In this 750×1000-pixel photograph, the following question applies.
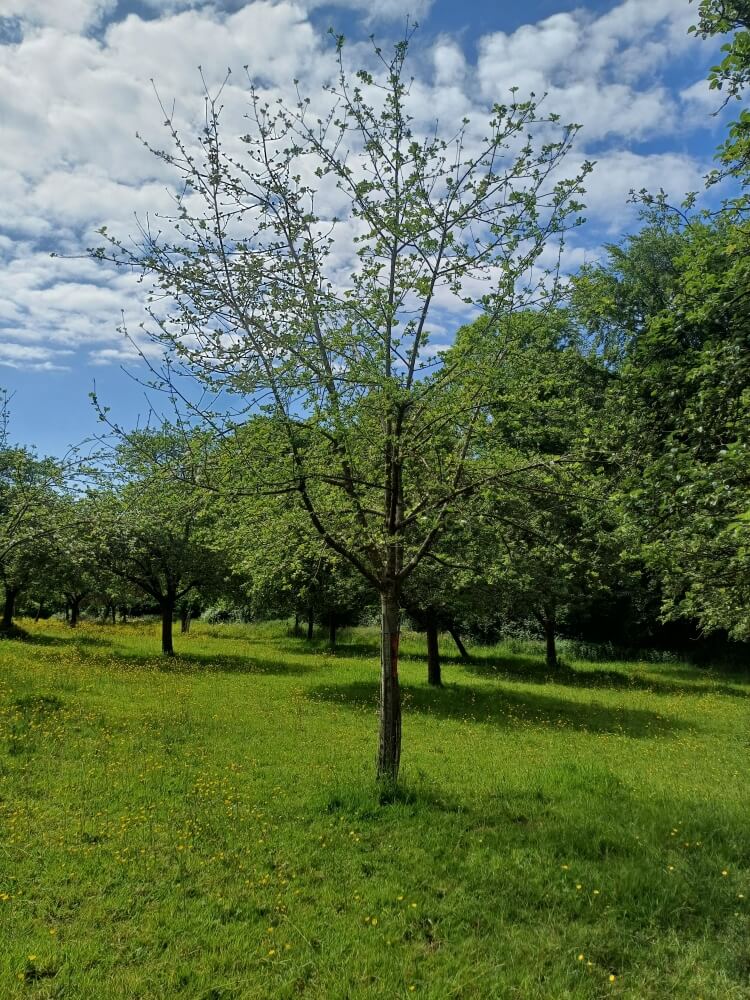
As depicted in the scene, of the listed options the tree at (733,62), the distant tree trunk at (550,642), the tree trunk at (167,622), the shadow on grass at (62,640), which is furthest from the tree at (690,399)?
the shadow on grass at (62,640)

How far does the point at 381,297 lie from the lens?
25.6 feet

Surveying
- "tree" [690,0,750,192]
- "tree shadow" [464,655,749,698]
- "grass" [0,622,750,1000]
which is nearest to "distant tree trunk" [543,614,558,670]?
"tree shadow" [464,655,749,698]

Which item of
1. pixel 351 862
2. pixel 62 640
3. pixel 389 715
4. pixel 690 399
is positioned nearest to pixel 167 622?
pixel 62 640

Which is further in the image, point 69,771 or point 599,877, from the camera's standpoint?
point 69,771

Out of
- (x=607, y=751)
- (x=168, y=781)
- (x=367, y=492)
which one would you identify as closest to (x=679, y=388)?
(x=367, y=492)

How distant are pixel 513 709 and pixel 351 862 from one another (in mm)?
12260

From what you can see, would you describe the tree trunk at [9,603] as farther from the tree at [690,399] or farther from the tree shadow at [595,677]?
the tree at [690,399]

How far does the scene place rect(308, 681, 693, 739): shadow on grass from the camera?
15951mm

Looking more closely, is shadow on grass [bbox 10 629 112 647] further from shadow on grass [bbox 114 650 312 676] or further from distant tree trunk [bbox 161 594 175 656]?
shadow on grass [bbox 114 650 312 676]

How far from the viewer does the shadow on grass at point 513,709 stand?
1595cm

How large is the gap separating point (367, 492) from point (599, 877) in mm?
5469

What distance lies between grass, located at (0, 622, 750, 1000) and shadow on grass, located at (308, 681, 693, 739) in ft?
6.58

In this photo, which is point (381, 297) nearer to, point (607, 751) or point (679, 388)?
point (679, 388)

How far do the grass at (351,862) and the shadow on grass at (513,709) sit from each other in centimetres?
201
